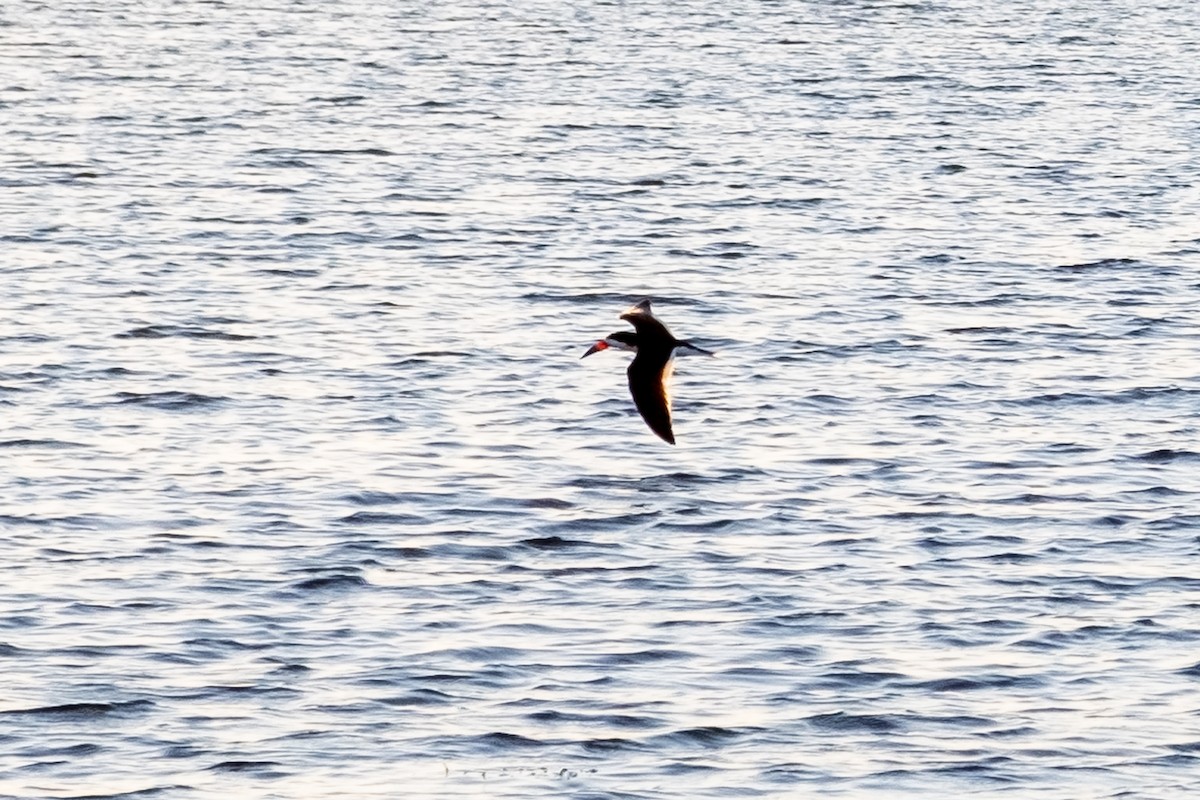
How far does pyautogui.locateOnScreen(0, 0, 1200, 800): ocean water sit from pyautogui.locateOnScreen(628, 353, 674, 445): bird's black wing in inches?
36.2

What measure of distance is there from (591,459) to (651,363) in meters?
1.98

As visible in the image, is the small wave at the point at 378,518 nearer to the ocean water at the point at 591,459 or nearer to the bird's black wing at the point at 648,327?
the ocean water at the point at 591,459

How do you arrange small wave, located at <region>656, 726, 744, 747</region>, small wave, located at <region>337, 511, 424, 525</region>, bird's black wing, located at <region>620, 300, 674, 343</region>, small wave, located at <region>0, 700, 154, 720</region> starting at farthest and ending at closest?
bird's black wing, located at <region>620, 300, 674, 343</region>
small wave, located at <region>337, 511, 424, 525</region>
small wave, located at <region>0, 700, 154, 720</region>
small wave, located at <region>656, 726, 744, 747</region>

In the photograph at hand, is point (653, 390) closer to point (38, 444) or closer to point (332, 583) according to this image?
point (332, 583)

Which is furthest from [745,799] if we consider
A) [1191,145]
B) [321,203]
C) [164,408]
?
[1191,145]

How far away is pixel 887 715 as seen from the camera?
15961mm

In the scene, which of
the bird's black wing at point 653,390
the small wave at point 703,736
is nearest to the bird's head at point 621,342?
the bird's black wing at point 653,390

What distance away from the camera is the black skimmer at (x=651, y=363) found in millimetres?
19938

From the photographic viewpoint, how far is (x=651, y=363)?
20.8 m

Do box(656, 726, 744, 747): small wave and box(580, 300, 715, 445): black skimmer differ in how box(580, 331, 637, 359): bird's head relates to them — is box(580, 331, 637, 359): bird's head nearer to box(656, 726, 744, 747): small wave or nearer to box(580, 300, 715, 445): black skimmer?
box(580, 300, 715, 445): black skimmer

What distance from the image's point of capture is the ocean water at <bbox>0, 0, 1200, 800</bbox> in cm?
1566

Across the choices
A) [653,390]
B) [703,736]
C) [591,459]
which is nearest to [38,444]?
[591,459]

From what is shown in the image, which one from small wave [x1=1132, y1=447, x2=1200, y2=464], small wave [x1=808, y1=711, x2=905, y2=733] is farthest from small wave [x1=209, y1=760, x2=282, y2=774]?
small wave [x1=1132, y1=447, x2=1200, y2=464]

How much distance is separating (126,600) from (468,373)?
825 centimetres
